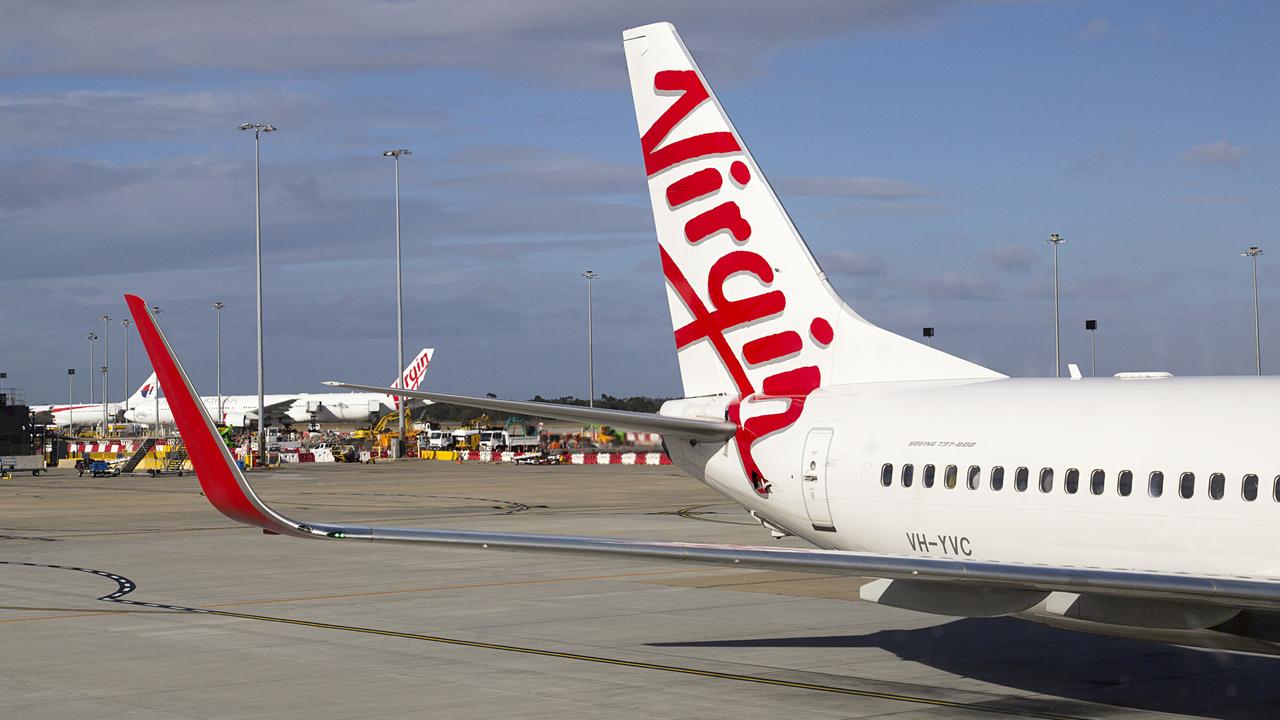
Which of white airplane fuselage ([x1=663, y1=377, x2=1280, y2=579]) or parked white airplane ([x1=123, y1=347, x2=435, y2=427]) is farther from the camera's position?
parked white airplane ([x1=123, y1=347, x2=435, y2=427])

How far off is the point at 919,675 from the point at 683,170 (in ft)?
26.1

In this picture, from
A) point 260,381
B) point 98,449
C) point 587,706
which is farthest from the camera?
point 98,449

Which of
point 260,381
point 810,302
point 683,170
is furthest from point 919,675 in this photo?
point 260,381

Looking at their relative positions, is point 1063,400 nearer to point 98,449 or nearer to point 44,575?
point 44,575

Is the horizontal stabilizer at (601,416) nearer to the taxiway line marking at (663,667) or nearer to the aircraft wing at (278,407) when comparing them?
Result: the taxiway line marking at (663,667)

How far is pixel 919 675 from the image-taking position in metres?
18.0

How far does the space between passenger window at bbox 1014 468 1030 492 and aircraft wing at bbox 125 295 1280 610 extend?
313 centimetres

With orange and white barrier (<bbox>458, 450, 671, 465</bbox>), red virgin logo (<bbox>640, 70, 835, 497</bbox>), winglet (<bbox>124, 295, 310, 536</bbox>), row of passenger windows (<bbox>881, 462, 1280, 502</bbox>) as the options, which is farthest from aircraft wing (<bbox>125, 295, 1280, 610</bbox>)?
orange and white barrier (<bbox>458, 450, 671, 465</bbox>)

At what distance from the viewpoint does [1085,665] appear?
18.7 metres

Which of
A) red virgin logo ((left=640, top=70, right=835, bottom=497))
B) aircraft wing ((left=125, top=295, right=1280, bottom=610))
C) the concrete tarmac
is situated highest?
red virgin logo ((left=640, top=70, right=835, bottom=497))

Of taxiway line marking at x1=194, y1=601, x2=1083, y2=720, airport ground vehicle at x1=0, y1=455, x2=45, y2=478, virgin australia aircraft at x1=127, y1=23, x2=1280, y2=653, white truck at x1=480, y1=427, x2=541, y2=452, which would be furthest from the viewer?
white truck at x1=480, y1=427, x2=541, y2=452

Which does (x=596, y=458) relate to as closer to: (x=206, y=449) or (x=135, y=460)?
(x=135, y=460)

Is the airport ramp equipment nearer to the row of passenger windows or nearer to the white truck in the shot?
the white truck

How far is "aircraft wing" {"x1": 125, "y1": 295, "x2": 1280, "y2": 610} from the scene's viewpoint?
12625 mm
